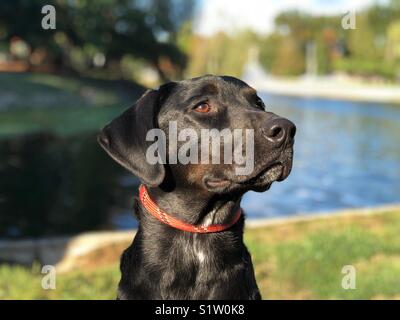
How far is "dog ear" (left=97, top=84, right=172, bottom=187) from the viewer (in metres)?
3.73

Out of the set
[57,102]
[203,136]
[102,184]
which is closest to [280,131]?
[203,136]

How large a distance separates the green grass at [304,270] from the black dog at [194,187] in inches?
110

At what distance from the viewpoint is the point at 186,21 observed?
47.0 meters

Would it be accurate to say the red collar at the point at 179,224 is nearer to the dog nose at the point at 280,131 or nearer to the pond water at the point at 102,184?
the dog nose at the point at 280,131

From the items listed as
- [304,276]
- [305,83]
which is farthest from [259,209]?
[305,83]

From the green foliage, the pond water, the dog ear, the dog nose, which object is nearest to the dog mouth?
the dog nose

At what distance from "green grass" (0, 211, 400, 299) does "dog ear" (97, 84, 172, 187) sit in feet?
9.90

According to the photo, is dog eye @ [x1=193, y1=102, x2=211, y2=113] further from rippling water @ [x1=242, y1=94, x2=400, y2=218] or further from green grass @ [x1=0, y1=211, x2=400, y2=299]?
rippling water @ [x1=242, y1=94, x2=400, y2=218]

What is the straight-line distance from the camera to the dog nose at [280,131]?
3.43m

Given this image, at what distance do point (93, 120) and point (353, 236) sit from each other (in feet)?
85.5

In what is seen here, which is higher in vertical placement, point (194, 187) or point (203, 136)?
point (203, 136)

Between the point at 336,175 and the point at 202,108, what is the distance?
15.2m

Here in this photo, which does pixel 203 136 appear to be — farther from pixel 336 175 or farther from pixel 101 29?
pixel 101 29

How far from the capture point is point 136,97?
47.1 meters
